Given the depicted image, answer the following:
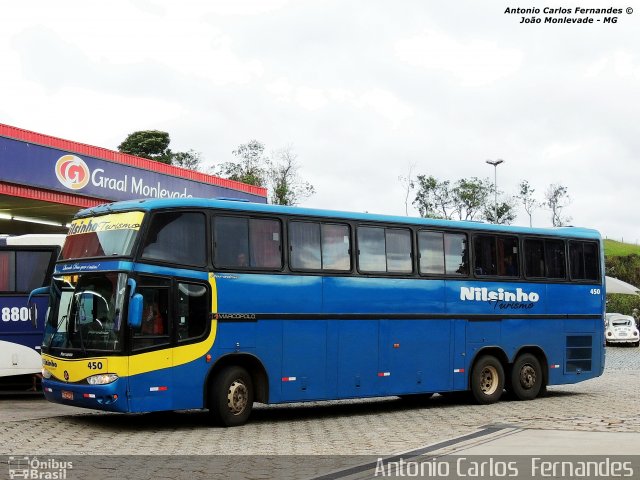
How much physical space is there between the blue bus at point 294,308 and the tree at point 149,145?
254ft

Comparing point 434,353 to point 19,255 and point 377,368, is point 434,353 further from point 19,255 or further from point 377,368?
point 19,255

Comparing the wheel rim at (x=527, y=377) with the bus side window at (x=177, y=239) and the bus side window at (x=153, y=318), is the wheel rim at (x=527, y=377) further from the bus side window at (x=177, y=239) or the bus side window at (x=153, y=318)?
the bus side window at (x=153, y=318)

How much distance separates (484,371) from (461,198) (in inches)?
2865

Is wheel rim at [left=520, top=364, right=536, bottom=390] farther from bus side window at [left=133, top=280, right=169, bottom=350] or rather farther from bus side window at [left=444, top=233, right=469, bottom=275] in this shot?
bus side window at [left=133, top=280, right=169, bottom=350]

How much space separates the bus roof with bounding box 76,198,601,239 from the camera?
15.1 meters

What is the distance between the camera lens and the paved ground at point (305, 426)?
12.6 metres

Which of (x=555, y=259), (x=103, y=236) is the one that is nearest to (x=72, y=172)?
(x=555, y=259)

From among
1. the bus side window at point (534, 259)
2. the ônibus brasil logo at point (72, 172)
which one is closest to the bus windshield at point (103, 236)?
the bus side window at point (534, 259)

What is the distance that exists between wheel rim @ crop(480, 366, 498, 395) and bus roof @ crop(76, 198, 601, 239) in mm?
2907

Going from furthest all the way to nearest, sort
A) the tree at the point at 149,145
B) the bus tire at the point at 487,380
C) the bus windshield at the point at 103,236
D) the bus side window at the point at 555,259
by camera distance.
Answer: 1. the tree at the point at 149,145
2. the bus side window at the point at 555,259
3. the bus tire at the point at 487,380
4. the bus windshield at the point at 103,236

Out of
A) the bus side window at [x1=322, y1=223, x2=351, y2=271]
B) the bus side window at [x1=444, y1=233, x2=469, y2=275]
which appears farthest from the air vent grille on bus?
the bus side window at [x1=322, y1=223, x2=351, y2=271]

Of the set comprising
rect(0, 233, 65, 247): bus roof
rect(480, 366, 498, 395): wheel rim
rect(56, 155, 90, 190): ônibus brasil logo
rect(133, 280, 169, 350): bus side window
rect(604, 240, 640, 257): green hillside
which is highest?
rect(604, 240, 640, 257): green hillside

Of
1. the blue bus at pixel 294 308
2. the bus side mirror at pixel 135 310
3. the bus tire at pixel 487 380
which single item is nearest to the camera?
the bus side mirror at pixel 135 310

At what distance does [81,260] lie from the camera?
15.2 metres
